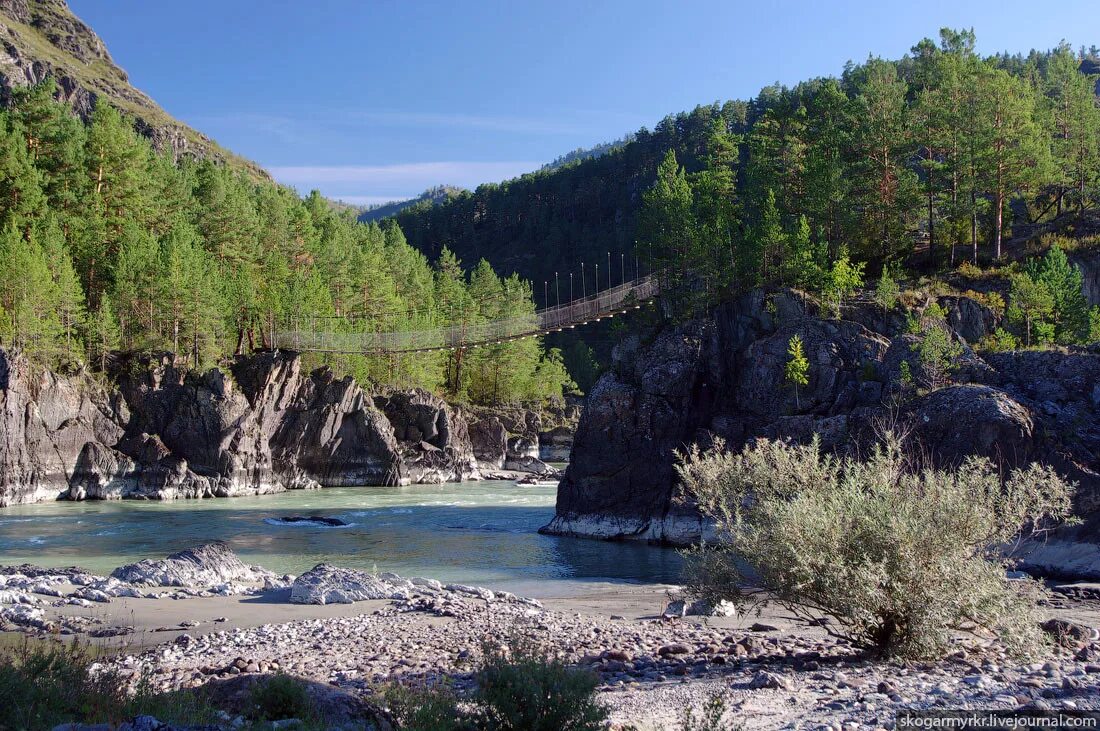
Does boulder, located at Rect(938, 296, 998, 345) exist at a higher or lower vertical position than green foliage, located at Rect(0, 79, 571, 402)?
lower

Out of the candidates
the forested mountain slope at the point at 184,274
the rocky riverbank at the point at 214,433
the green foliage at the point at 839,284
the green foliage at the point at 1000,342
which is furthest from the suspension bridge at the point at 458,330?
the green foliage at the point at 1000,342

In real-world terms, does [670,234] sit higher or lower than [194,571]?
higher

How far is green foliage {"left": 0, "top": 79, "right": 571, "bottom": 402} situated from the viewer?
1518 inches

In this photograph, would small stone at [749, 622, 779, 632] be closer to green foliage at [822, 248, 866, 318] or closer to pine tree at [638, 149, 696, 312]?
green foliage at [822, 248, 866, 318]

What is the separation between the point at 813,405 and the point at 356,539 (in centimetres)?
1385

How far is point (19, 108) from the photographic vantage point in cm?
4684

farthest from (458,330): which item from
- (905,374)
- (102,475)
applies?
(905,374)

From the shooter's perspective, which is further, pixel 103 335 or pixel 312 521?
pixel 103 335

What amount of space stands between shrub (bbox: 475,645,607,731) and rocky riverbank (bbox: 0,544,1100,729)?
68cm

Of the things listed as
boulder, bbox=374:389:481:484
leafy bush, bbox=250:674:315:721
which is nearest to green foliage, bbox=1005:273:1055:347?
leafy bush, bbox=250:674:315:721

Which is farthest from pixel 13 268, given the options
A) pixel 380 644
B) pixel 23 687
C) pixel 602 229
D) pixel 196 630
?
pixel 602 229

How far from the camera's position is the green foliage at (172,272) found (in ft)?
127

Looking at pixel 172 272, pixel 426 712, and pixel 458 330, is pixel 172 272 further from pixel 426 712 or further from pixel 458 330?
pixel 426 712

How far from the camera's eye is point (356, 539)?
23.9m
